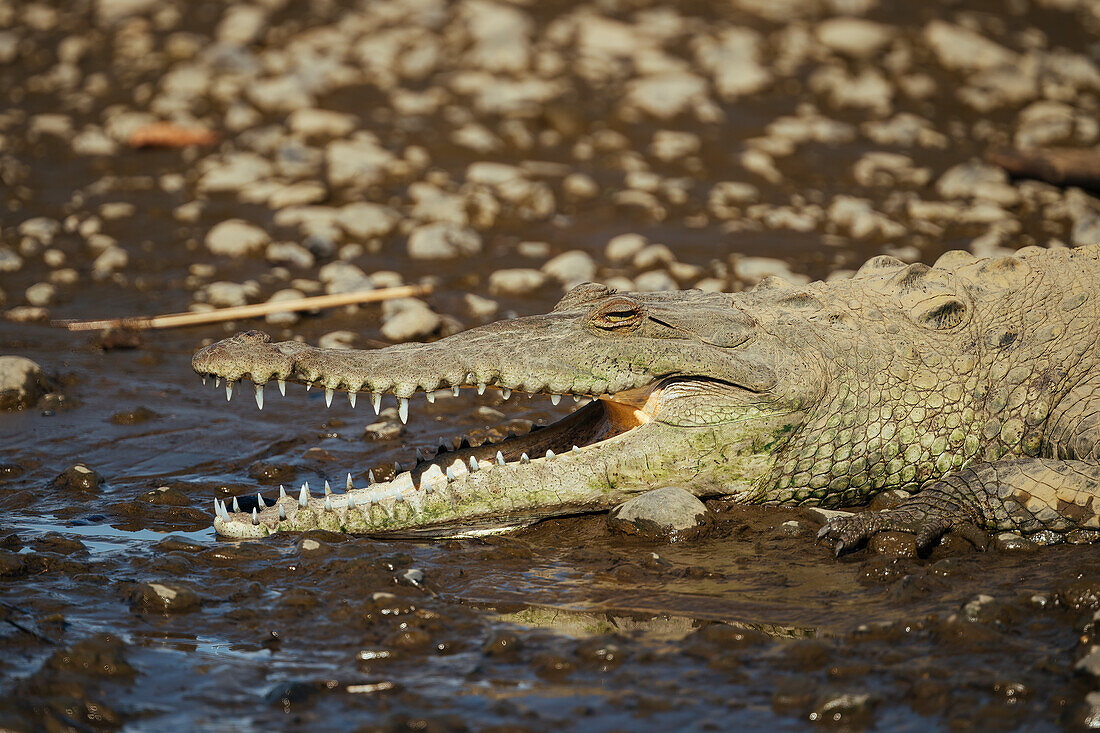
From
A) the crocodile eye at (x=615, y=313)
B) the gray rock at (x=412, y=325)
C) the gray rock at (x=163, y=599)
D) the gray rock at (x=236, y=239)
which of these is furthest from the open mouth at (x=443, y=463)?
the gray rock at (x=236, y=239)

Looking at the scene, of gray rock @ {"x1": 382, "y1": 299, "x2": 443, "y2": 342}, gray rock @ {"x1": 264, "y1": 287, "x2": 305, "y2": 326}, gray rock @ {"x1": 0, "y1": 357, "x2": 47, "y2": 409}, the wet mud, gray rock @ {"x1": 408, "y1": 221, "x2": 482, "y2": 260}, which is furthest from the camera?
gray rock @ {"x1": 408, "y1": 221, "x2": 482, "y2": 260}

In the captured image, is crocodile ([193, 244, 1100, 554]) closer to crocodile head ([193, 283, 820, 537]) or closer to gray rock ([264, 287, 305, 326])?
crocodile head ([193, 283, 820, 537])

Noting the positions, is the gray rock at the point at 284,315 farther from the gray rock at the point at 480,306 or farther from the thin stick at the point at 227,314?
the gray rock at the point at 480,306

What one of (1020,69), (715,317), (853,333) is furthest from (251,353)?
(1020,69)

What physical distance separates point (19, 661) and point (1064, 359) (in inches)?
163

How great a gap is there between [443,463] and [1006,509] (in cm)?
224

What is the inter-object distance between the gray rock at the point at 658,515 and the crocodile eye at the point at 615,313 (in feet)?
2.30

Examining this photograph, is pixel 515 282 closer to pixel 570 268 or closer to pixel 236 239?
pixel 570 268

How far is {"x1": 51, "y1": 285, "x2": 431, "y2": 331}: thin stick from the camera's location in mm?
6926

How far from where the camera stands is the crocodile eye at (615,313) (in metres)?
4.37

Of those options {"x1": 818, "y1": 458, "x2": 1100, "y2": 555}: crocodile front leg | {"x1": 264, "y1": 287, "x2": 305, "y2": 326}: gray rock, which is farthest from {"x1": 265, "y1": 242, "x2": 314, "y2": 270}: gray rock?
{"x1": 818, "y1": 458, "x2": 1100, "y2": 555}: crocodile front leg

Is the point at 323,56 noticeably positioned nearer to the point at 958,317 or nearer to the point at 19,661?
the point at 958,317

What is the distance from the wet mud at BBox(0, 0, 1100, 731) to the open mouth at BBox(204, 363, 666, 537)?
140 millimetres

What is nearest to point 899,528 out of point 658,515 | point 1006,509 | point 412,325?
point 1006,509
